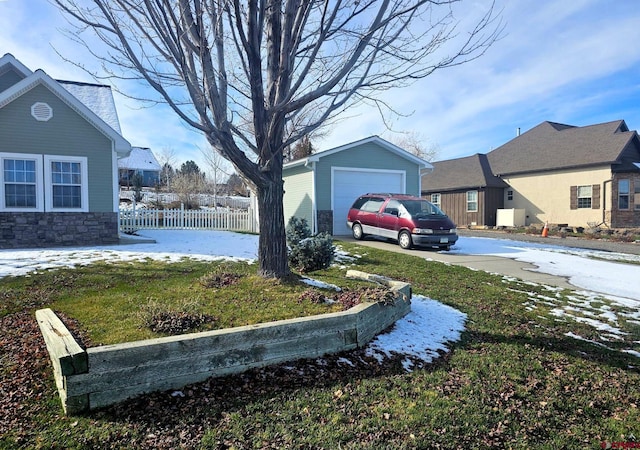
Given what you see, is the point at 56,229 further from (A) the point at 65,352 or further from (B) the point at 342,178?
(B) the point at 342,178

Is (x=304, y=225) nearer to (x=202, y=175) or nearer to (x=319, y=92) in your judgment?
(x=319, y=92)

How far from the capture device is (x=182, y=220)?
1563cm

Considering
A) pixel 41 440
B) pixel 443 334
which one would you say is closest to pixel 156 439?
pixel 41 440

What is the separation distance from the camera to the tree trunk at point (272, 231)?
5.36 meters

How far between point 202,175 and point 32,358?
38.1 metres

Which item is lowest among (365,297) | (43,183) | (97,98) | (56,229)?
(365,297)

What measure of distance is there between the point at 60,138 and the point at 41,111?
0.78m

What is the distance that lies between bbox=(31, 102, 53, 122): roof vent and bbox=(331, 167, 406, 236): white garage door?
892cm

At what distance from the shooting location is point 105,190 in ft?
35.9

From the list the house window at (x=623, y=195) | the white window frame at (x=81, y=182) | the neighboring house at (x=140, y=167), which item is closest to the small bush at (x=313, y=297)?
the white window frame at (x=81, y=182)

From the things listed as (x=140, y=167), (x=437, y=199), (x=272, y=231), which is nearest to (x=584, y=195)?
(x=437, y=199)

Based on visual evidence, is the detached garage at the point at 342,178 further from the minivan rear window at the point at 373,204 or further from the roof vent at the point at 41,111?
the roof vent at the point at 41,111

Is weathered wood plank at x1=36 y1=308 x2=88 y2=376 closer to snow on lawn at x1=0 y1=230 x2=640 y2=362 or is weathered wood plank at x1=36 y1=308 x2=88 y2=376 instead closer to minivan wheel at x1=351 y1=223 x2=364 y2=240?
snow on lawn at x1=0 y1=230 x2=640 y2=362

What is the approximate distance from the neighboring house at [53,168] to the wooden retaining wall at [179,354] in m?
7.69
